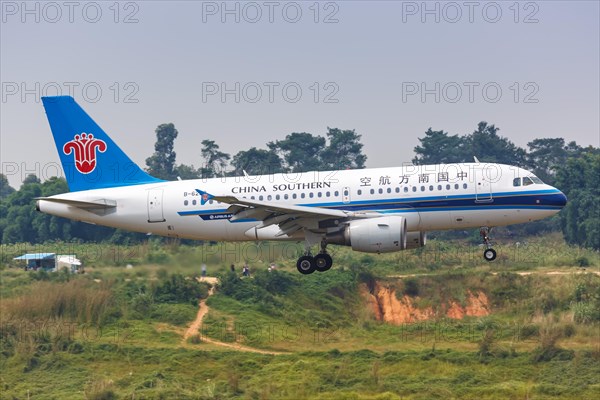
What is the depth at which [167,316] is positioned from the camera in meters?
73.2

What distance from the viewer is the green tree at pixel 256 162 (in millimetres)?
129125

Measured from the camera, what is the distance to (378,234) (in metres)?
46.2

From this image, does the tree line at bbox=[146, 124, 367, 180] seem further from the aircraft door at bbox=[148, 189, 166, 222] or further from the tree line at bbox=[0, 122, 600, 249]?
the aircraft door at bbox=[148, 189, 166, 222]

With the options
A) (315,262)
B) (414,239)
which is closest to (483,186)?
(414,239)

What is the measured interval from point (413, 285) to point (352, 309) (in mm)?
5392

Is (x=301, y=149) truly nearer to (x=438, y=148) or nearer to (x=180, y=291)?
(x=438, y=148)

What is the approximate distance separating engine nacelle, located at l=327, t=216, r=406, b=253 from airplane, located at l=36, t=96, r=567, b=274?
0.14 ft

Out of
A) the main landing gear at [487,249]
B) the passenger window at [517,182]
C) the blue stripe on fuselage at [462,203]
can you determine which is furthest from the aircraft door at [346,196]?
the passenger window at [517,182]

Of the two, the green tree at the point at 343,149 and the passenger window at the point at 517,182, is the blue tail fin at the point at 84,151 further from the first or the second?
the green tree at the point at 343,149

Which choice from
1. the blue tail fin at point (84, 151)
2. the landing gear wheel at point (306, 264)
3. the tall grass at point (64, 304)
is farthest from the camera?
the tall grass at point (64, 304)

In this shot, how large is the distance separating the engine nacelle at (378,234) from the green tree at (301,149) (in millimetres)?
90296

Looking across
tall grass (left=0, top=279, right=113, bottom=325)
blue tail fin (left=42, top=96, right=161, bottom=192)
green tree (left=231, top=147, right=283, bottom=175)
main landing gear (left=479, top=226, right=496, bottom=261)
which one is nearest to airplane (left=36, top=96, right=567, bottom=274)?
main landing gear (left=479, top=226, right=496, bottom=261)

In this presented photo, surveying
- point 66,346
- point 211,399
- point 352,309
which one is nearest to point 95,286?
point 66,346

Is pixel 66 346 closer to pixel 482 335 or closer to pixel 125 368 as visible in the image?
pixel 125 368
